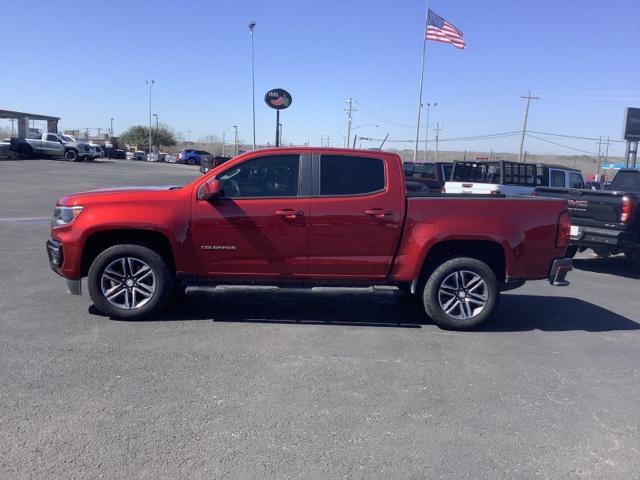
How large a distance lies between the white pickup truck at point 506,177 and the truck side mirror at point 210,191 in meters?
11.2

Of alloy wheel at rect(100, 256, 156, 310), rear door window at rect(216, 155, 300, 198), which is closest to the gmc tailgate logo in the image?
rear door window at rect(216, 155, 300, 198)

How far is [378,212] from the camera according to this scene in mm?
6414

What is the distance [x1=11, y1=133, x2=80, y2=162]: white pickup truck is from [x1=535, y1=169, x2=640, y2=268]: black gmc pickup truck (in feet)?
154

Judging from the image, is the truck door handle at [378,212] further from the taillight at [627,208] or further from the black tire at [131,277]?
the taillight at [627,208]

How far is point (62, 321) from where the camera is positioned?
249 inches

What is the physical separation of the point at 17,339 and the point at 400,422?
3730 mm

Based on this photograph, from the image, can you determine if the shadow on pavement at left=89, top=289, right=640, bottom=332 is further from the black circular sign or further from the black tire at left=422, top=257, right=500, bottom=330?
the black circular sign

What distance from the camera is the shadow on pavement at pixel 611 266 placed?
1132 cm

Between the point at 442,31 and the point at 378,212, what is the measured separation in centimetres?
2726

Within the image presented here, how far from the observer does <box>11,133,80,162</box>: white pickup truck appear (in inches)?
1911

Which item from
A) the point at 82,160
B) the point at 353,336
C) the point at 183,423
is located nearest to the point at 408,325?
the point at 353,336

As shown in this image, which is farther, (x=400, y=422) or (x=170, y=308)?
(x=170, y=308)

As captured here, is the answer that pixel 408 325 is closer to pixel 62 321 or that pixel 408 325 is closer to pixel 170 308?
pixel 170 308

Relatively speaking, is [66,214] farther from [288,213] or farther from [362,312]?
[362,312]
